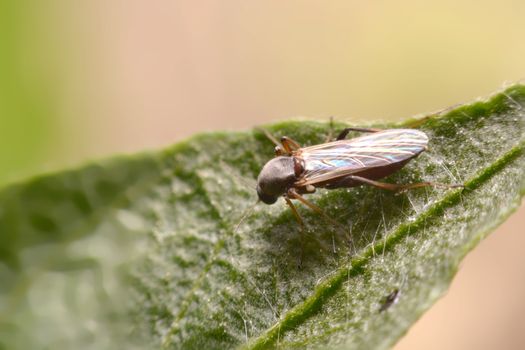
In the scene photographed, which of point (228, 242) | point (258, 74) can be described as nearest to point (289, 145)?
point (228, 242)

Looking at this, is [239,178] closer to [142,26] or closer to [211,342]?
[211,342]

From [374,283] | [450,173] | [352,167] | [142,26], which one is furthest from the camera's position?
[142,26]

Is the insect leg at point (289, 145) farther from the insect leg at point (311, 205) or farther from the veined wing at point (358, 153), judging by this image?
the insect leg at point (311, 205)

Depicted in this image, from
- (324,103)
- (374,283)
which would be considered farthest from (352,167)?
(324,103)

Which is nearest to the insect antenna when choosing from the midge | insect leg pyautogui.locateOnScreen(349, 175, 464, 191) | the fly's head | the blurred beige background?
the midge

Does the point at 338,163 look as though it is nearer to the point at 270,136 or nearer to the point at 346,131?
the point at 346,131

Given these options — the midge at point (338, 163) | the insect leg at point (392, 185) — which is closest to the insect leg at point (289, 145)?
the midge at point (338, 163)
